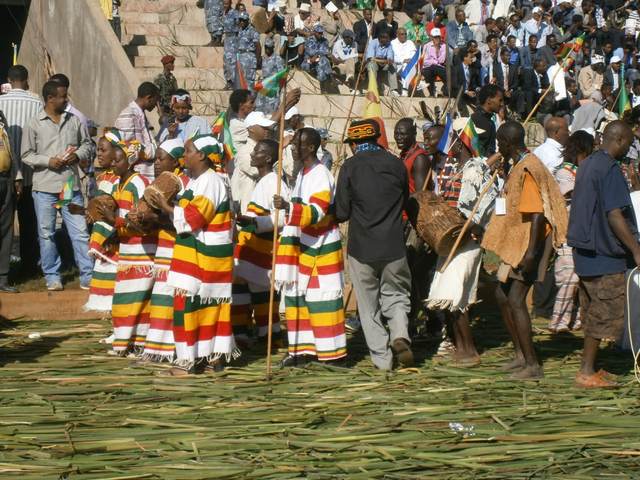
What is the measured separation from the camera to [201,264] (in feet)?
30.0

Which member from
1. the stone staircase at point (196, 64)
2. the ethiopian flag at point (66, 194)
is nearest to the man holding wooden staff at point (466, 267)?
the ethiopian flag at point (66, 194)

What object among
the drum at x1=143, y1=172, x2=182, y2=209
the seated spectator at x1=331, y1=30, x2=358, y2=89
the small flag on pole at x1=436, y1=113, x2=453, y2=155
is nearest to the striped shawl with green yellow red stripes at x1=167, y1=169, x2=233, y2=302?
the drum at x1=143, y1=172, x2=182, y2=209

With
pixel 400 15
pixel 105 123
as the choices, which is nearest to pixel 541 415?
pixel 105 123

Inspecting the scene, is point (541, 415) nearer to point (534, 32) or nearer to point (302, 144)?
point (302, 144)

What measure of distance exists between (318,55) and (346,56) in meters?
0.90

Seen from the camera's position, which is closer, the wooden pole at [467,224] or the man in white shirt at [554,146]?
the wooden pole at [467,224]

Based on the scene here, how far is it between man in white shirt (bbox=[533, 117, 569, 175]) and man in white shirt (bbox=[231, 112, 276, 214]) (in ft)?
8.82

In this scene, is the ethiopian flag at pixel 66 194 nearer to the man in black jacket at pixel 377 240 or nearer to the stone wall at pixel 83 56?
the man in black jacket at pixel 377 240

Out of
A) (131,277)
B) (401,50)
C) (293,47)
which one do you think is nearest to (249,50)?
(293,47)

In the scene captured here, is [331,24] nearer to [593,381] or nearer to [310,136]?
[310,136]

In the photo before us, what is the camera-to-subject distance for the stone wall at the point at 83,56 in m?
16.0

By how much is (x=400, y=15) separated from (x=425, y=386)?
13896 millimetres

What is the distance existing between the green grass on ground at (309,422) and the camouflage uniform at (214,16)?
30.2 feet

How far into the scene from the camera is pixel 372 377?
908cm
